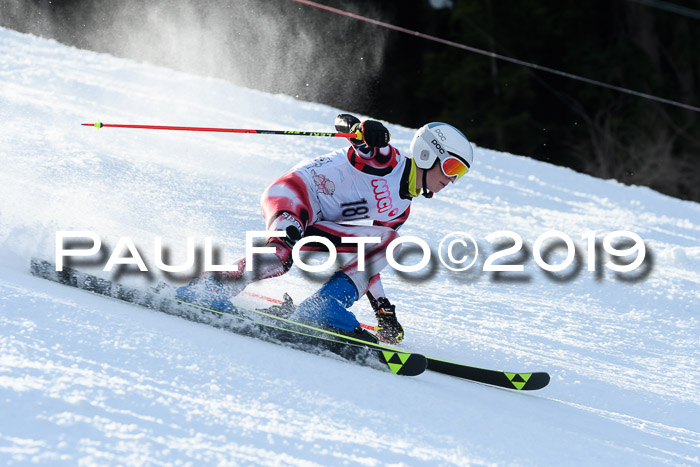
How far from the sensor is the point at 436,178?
3229 millimetres

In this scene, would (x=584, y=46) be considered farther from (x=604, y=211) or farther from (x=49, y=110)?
(x=49, y=110)

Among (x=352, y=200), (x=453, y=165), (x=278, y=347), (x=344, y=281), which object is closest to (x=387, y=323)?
(x=344, y=281)

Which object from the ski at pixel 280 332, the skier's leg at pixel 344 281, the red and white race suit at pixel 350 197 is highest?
the red and white race suit at pixel 350 197

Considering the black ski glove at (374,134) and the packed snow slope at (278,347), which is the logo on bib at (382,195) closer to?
the black ski glove at (374,134)

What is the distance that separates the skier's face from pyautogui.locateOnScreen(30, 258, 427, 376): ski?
70 cm

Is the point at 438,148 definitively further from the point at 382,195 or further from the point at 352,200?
the point at 352,200

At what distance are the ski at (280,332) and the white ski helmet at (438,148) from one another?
2.44ft

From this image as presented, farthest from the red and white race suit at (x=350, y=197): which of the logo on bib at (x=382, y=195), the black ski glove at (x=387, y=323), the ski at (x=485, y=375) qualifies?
the ski at (x=485, y=375)

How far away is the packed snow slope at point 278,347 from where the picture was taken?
1.87m

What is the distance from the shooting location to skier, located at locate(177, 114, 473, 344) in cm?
307

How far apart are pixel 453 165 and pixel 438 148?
0.08 metres

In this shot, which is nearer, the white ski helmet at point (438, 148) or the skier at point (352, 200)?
the skier at point (352, 200)

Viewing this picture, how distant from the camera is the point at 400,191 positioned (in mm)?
3273

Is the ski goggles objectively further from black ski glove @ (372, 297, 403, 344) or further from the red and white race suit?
black ski glove @ (372, 297, 403, 344)
